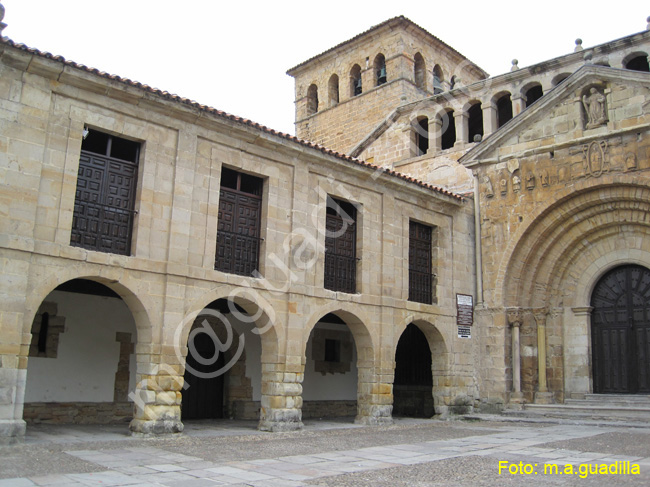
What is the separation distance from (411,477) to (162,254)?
18.1 feet

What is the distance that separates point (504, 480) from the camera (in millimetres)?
6258

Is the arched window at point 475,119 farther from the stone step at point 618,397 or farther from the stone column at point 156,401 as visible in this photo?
the stone column at point 156,401

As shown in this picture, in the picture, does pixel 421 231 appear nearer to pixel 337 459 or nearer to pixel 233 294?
pixel 233 294

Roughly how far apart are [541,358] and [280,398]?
6.52 meters

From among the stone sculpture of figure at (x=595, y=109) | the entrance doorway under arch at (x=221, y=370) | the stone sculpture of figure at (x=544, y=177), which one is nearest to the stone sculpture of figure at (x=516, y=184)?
the stone sculpture of figure at (x=544, y=177)

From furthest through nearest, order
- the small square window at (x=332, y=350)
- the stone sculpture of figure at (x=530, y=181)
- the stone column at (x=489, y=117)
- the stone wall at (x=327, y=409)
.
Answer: the stone column at (x=489, y=117) < the small square window at (x=332, y=350) < the stone wall at (x=327, y=409) < the stone sculpture of figure at (x=530, y=181)

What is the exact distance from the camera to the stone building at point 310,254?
9.26 m

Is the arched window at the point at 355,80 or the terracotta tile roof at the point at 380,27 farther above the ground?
the terracotta tile roof at the point at 380,27

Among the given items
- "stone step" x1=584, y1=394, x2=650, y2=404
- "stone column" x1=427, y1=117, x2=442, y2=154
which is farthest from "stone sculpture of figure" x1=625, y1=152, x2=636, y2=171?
"stone column" x1=427, y1=117, x2=442, y2=154

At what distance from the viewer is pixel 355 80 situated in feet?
82.3

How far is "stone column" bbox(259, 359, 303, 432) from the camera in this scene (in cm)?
1091

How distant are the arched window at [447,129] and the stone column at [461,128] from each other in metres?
0.52

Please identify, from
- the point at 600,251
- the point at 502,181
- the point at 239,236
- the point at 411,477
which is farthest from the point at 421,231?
the point at 411,477

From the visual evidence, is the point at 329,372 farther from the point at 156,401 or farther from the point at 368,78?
the point at 368,78
